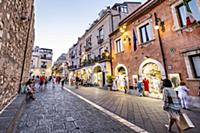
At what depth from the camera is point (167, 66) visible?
9195 millimetres

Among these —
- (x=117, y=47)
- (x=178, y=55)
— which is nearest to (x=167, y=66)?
(x=178, y=55)

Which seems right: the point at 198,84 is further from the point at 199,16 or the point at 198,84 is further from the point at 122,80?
the point at 122,80

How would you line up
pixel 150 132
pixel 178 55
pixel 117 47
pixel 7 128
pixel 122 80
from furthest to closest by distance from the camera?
1. pixel 117 47
2. pixel 122 80
3. pixel 178 55
4. pixel 150 132
5. pixel 7 128

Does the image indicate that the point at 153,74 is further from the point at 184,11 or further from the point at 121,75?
the point at 184,11

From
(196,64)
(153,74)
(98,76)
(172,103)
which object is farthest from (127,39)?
(172,103)

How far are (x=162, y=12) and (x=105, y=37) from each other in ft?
31.6

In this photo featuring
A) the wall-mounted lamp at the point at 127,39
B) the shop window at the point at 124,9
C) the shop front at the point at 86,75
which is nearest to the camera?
the wall-mounted lamp at the point at 127,39

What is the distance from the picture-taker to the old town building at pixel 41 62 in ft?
134

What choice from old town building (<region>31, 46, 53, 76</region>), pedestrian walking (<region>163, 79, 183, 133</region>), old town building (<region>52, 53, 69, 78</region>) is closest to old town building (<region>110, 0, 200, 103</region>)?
pedestrian walking (<region>163, 79, 183, 133</region>)

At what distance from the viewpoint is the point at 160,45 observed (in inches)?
381

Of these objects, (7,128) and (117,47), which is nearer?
(7,128)

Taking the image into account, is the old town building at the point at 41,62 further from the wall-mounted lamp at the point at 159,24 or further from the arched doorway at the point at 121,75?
the wall-mounted lamp at the point at 159,24

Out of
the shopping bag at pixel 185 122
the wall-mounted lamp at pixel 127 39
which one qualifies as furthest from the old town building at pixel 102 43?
the shopping bag at pixel 185 122

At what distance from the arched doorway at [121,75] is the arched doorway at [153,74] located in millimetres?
2501
